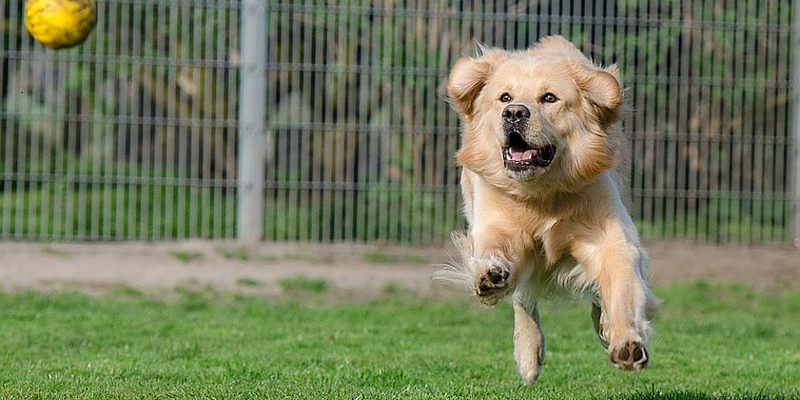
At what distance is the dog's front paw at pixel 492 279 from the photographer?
4.91 meters

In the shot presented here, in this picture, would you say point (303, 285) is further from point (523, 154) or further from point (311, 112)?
point (523, 154)

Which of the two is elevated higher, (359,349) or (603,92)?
(603,92)

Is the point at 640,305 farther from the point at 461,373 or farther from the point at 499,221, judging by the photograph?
the point at 461,373

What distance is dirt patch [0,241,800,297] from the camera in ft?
35.1

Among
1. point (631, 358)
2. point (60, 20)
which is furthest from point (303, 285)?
point (631, 358)

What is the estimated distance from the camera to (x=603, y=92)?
538cm

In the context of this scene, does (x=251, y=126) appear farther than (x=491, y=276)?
Yes

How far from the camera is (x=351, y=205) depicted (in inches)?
477

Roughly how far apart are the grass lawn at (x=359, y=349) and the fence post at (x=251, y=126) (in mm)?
1636

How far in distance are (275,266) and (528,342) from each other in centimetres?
543

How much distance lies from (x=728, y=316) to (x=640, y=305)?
16.8 feet

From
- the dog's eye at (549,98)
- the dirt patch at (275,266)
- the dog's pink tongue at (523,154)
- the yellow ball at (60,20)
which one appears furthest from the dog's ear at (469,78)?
the dirt patch at (275,266)

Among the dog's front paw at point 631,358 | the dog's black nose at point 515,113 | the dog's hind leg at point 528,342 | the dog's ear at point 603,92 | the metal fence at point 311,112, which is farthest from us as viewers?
the metal fence at point 311,112

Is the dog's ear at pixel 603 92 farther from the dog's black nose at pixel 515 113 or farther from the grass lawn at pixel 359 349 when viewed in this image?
the grass lawn at pixel 359 349
